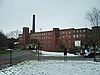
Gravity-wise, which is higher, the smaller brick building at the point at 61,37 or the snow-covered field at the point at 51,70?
the smaller brick building at the point at 61,37

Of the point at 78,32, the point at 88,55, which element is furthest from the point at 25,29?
the point at 88,55

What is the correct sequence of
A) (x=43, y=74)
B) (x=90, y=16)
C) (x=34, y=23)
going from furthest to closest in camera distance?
(x=34, y=23) → (x=90, y=16) → (x=43, y=74)

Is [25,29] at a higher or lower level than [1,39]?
higher

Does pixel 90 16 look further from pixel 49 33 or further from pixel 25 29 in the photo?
pixel 25 29

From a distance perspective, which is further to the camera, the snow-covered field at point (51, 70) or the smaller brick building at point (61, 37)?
the smaller brick building at point (61, 37)

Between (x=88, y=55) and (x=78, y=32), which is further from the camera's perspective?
(x=78, y=32)

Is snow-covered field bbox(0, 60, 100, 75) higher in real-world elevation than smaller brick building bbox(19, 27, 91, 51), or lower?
lower

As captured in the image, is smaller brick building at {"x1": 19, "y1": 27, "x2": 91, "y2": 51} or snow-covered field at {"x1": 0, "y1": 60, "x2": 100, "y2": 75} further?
smaller brick building at {"x1": 19, "y1": 27, "x2": 91, "y2": 51}

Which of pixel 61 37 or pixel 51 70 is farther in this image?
pixel 61 37

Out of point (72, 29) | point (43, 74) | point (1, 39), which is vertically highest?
point (72, 29)

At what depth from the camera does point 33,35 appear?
447ft

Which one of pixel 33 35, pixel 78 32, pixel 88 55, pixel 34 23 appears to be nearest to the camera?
pixel 88 55

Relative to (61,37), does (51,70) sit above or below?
below

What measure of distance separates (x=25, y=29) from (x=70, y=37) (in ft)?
120
